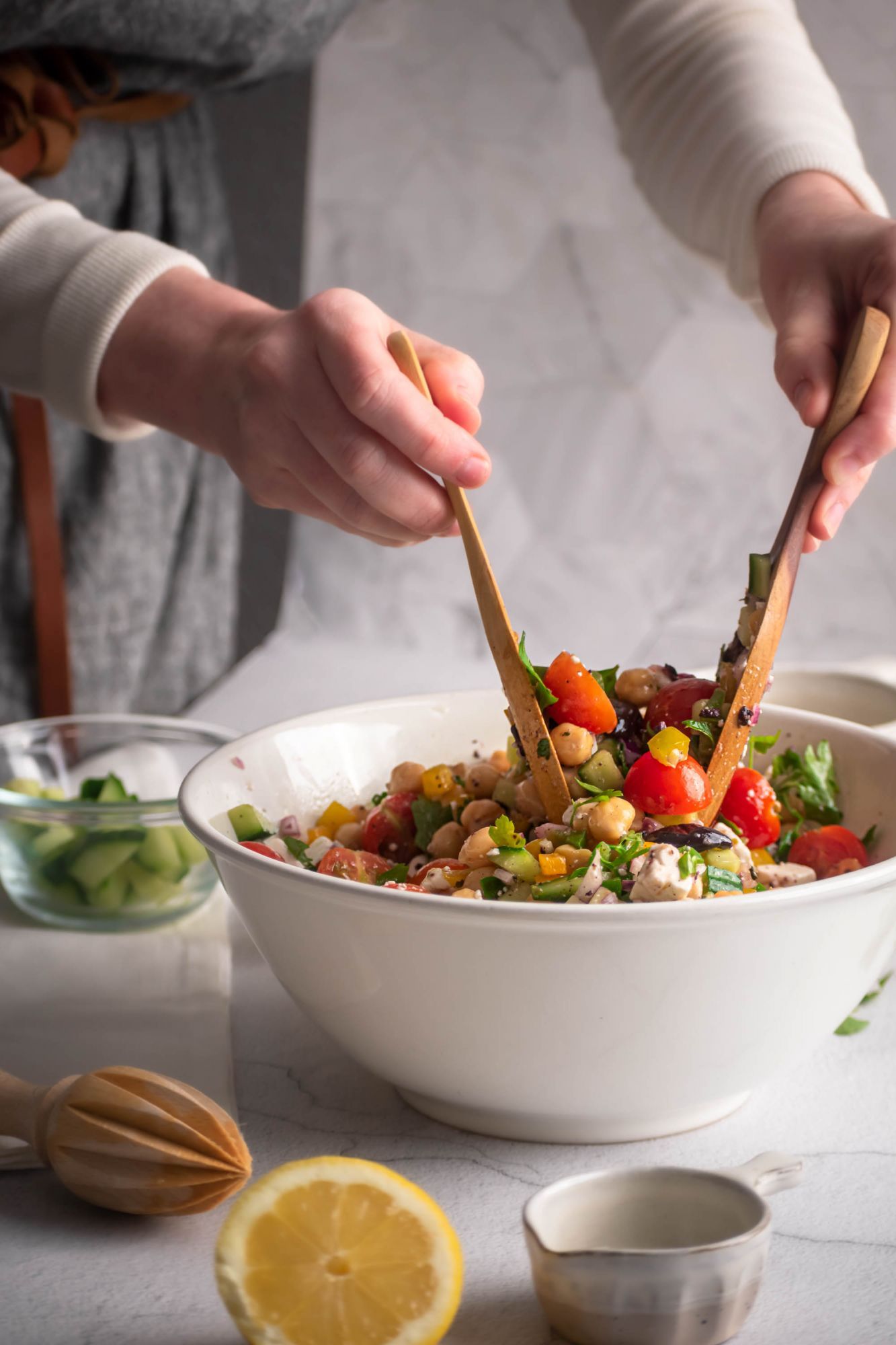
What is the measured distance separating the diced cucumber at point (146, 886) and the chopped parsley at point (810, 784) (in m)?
0.53

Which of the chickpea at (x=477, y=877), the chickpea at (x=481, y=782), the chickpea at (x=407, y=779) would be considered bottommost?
the chickpea at (x=407, y=779)

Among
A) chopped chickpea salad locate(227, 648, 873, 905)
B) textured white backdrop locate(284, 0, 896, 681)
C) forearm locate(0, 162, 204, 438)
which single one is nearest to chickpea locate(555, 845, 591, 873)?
chopped chickpea salad locate(227, 648, 873, 905)

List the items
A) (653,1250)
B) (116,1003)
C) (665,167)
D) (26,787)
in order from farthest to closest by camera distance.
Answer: (665,167) → (26,787) → (116,1003) → (653,1250)

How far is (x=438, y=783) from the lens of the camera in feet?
3.19

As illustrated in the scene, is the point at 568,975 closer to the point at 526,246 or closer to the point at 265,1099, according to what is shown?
the point at 265,1099

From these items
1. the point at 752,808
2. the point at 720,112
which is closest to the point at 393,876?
the point at 752,808

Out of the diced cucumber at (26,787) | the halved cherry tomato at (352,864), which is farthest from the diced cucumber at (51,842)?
the halved cherry tomato at (352,864)

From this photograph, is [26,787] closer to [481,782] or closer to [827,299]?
[481,782]

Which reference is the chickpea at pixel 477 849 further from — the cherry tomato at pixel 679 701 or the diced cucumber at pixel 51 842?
the diced cucumber at pixel 51 842

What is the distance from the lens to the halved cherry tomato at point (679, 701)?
3.05ft

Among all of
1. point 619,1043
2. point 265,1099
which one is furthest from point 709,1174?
point 265,1099

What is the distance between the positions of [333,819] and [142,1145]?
35 centimetres

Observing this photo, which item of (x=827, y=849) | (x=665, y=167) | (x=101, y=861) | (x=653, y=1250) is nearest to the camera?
(x=653, y=1250)

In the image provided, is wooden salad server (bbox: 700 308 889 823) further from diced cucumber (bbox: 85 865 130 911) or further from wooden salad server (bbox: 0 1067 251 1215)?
diced cucumber (bbox: 85 865 130 911)
